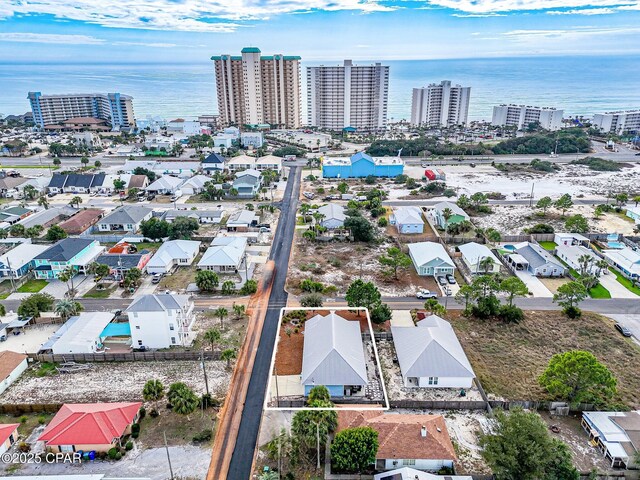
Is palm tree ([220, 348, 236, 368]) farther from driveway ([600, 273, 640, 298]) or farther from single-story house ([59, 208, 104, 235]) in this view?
single-story house ([59, 208, 104, 235])

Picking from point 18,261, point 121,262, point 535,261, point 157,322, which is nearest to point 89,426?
point 157,322

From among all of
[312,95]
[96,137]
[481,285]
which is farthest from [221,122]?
[481,285]

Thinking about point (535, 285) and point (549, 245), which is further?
point (549, 245)

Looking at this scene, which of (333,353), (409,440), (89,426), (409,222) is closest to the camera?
(409,440)

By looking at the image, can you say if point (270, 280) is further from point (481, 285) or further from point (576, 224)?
point (576, 224)

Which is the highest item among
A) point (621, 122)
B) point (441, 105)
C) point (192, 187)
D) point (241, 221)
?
point (441, 105)

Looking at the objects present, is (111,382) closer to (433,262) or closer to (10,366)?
(10,366)
